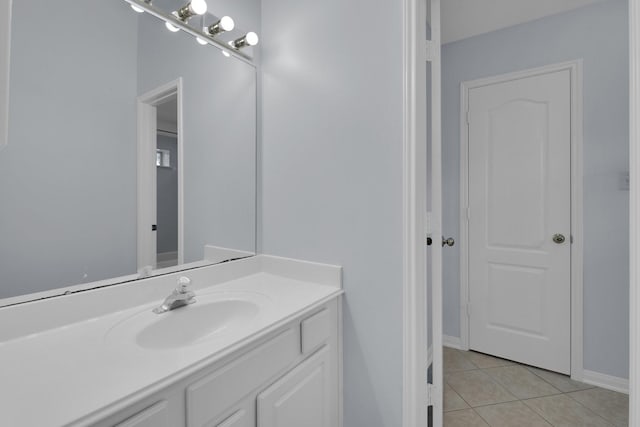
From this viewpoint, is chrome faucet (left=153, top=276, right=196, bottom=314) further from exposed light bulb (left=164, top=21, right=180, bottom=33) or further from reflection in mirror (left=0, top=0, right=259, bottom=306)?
exposed light bulb (left=164, top=21, right=180, bottom=33)

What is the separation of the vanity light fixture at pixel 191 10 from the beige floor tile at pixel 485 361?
2748mm

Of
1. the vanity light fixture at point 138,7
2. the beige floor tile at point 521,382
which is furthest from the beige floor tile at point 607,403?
the vanity light fixture at point 138,7

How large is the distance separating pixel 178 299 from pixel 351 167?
33.8 inches

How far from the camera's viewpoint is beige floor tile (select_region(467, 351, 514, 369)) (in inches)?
88.8

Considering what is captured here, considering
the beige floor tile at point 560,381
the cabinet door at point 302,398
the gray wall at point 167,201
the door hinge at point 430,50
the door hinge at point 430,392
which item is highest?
the door hinge at point 430,50

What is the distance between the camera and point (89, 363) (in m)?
0.72

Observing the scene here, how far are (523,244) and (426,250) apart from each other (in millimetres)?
1416

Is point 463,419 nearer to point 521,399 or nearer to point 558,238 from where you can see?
point 521,399

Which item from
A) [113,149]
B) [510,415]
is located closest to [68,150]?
[113,149]

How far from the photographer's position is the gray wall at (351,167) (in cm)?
125

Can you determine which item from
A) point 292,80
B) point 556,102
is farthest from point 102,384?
point 556,102

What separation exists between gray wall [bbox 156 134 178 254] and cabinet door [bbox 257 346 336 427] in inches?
27.6

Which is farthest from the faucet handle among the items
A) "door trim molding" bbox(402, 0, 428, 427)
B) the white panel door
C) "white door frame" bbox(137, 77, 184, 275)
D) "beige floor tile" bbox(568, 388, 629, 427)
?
"beige floor tile" bbox(568, 388, 629, 427)

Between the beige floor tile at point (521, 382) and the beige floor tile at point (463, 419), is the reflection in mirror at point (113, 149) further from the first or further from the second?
the beige floor tile at point (521, 382)
